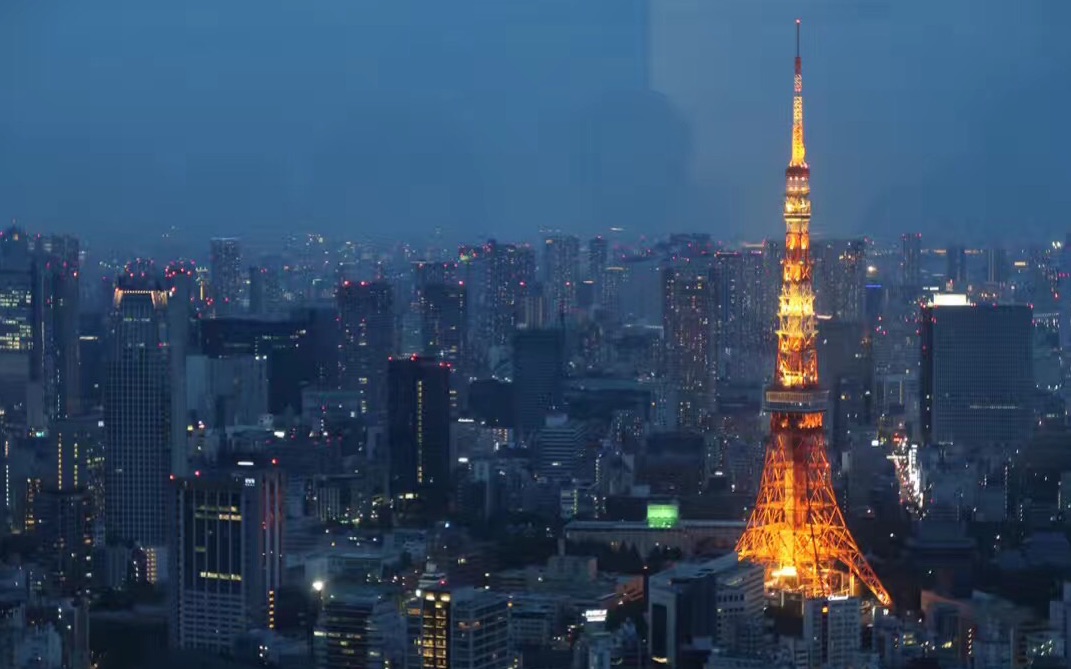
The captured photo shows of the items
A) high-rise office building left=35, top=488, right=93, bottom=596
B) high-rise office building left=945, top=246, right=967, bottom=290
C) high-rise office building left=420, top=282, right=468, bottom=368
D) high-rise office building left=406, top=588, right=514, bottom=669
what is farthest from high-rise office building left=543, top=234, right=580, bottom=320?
high-rise office building left=406, top=588, right=514, bottom=669

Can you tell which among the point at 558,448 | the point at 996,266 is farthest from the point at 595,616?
the point at 558,448

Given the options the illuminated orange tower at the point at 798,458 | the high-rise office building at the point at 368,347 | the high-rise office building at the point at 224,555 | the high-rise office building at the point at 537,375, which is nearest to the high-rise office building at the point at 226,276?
the high-rise office building at the point at 368,347

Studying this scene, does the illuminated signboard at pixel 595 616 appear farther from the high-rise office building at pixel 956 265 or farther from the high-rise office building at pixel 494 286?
the high-rise office building at pixel 494 286

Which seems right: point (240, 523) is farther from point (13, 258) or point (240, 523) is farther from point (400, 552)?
point (13, 258)

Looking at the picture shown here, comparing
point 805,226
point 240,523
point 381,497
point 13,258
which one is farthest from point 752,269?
point 13,258

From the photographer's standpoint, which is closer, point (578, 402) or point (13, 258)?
point (13, 258)

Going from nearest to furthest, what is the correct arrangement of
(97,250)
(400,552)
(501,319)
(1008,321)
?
(400,552)
(97,250)
(1008,321)
(501,319)

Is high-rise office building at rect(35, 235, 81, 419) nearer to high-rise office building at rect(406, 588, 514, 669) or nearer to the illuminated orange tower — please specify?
the illuminated orange tower
